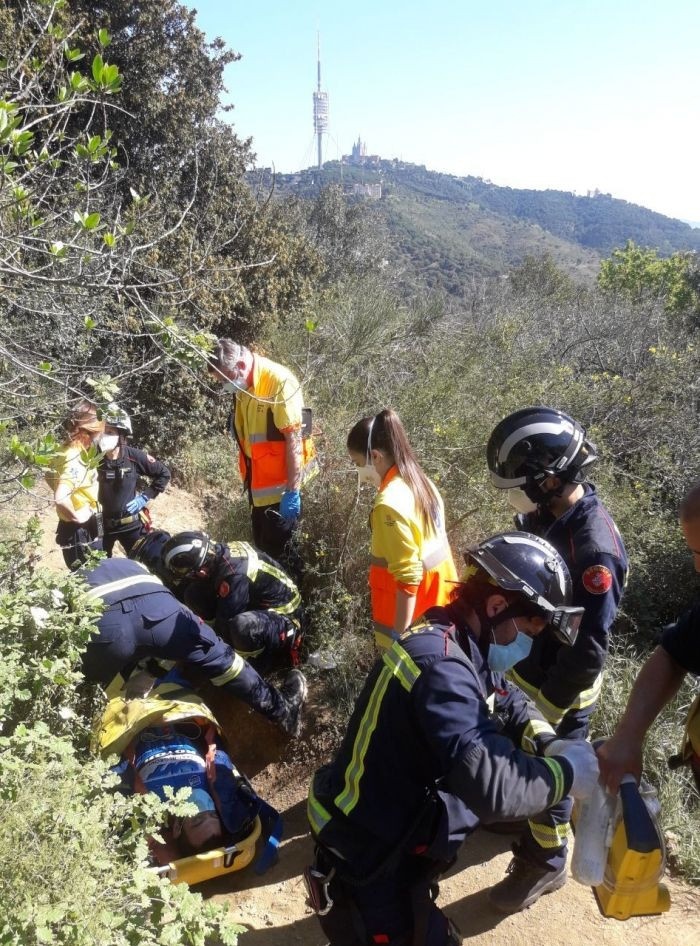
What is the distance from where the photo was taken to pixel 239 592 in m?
3.53

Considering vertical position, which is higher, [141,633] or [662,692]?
[662,692]

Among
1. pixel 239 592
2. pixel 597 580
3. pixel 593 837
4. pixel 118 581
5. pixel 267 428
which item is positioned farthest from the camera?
pixel 267 428

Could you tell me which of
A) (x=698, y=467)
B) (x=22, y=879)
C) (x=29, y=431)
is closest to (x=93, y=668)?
(x=22, y=879)

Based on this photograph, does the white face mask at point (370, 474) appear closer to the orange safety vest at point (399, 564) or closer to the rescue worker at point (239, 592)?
the orange safety vest at point (399, 564)

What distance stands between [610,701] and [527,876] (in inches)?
57.7

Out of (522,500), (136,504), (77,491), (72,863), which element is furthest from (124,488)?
(72,863)

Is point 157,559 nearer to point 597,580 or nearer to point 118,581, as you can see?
point 118,581

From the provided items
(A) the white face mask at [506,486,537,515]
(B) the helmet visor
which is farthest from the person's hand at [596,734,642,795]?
(A) the white face mask at [506,486,537,515]

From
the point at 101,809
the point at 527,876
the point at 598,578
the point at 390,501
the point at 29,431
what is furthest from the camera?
the point at 29,431

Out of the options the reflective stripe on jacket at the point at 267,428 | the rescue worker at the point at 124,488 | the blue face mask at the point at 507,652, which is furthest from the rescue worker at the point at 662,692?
the rescue worker at the point at 124,488

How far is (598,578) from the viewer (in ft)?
7.70

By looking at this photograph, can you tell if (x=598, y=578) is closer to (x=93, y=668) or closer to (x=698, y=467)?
(x=93, y=668)

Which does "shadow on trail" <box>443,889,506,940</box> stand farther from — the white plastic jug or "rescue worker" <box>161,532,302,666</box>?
"rescue worker" <box>161,532,302,666</box>

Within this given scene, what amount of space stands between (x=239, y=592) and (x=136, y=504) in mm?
1514
